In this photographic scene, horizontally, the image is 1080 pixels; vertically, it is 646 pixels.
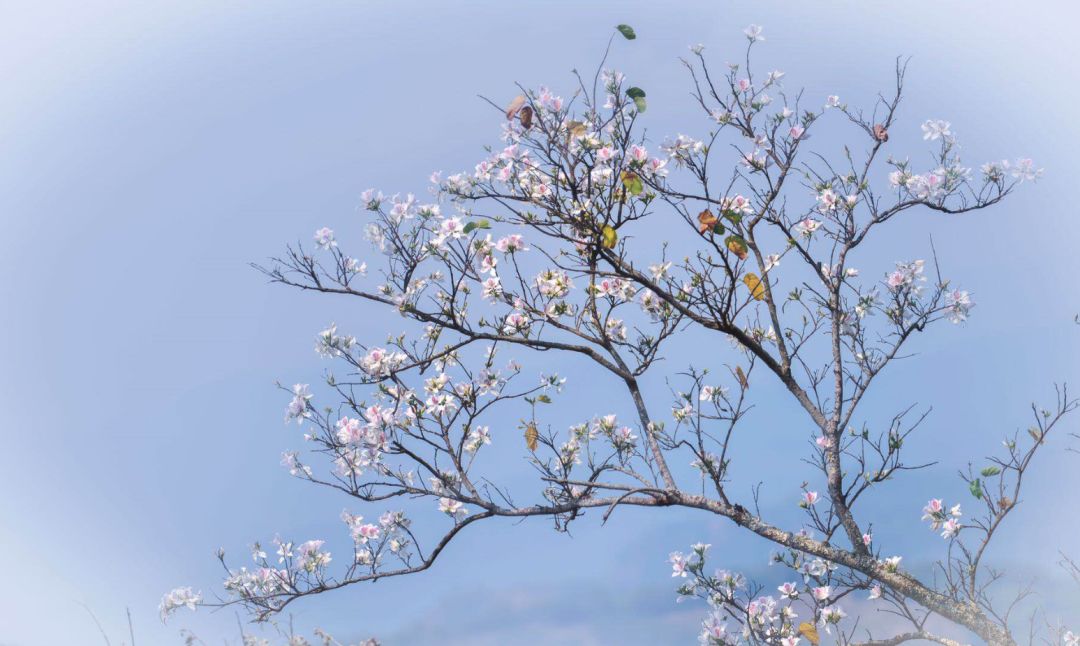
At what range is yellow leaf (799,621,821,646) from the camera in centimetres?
491

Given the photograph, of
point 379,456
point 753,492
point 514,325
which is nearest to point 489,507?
point 379,456

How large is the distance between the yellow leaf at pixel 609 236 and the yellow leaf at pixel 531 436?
Answer: 1277 mm

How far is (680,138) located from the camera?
16.3 feet

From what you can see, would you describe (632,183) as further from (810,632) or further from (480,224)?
(810,632)

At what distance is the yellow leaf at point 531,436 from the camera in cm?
484

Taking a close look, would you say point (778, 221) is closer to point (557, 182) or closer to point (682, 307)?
point (682, 307)

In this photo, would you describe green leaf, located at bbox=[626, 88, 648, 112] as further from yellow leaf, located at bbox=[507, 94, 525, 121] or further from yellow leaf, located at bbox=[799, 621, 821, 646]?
yellow leaf, located at bbox=[799, 621, 821, 646]

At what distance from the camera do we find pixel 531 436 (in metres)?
4.88

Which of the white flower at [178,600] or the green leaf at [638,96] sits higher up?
the green leaf at [638,96]

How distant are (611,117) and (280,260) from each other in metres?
2.20

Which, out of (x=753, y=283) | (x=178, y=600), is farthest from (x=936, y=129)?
(x=178, y=600)

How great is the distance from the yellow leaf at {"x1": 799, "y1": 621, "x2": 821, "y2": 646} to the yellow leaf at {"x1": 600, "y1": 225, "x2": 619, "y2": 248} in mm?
2781

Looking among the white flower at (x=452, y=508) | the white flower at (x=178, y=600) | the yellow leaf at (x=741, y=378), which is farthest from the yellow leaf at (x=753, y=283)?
the white flower at (x=178, y=600)

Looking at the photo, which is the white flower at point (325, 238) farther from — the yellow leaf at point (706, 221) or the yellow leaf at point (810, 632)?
the yellow leaf at point (810, 632)
